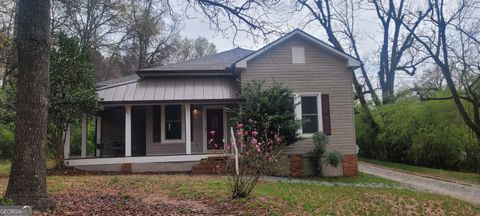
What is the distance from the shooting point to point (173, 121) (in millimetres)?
15461

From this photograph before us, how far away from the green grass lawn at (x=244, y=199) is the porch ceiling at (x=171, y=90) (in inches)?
160

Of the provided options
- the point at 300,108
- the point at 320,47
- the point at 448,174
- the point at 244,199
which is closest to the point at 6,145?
the point at 300,108

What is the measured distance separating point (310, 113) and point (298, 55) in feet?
7.38

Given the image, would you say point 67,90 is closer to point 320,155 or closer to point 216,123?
point 216,123

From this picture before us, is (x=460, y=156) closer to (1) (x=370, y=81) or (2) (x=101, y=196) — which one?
(1) (x=370, y=81)

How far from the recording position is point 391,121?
20.5 metres

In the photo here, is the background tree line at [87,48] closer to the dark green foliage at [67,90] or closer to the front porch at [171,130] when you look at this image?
the dark green foliage at [67,90]

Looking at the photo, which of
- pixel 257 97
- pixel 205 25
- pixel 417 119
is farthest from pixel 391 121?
pixel 205 25

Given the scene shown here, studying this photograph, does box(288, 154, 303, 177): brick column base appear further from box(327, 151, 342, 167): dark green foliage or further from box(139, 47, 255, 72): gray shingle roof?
box(139, 47, 255, 72): gray shingle roof

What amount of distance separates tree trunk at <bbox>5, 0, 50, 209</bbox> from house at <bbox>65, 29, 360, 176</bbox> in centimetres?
749

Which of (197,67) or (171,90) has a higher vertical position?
(197,67)

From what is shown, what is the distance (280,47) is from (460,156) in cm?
938

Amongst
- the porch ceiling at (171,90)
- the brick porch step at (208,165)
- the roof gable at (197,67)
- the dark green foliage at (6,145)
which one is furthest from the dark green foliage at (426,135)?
the dark green foliage at (6,145)

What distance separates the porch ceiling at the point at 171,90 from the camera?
1400 centimetres
